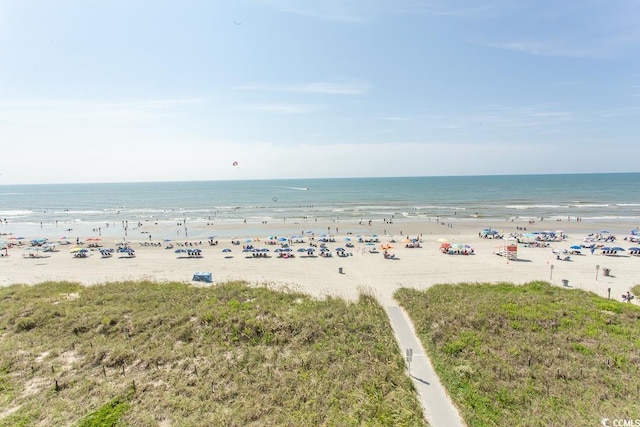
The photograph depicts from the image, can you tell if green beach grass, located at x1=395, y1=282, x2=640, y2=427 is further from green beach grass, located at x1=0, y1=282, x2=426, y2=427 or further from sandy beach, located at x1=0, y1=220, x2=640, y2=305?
sandy beach, located at x1=0, y1=220, x2=640, y2=305

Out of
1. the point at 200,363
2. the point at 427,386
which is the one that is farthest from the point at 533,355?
the point at 200,363

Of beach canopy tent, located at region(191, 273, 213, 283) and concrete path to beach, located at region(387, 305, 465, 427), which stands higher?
beach canopy tent, located at region(191, 273, 213, 283)

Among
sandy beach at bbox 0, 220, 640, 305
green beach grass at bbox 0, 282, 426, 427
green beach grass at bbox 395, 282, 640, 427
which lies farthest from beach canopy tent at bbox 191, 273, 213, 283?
green beach grass at bbox 395, 282, 640, 427

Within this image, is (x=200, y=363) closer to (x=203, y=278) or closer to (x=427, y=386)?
(x=427, y=386)

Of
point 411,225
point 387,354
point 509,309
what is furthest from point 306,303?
point 411,225

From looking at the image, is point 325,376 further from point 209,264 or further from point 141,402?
point 209,264

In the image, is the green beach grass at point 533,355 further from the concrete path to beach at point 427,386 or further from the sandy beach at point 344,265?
the sandy beach at point 344,265
